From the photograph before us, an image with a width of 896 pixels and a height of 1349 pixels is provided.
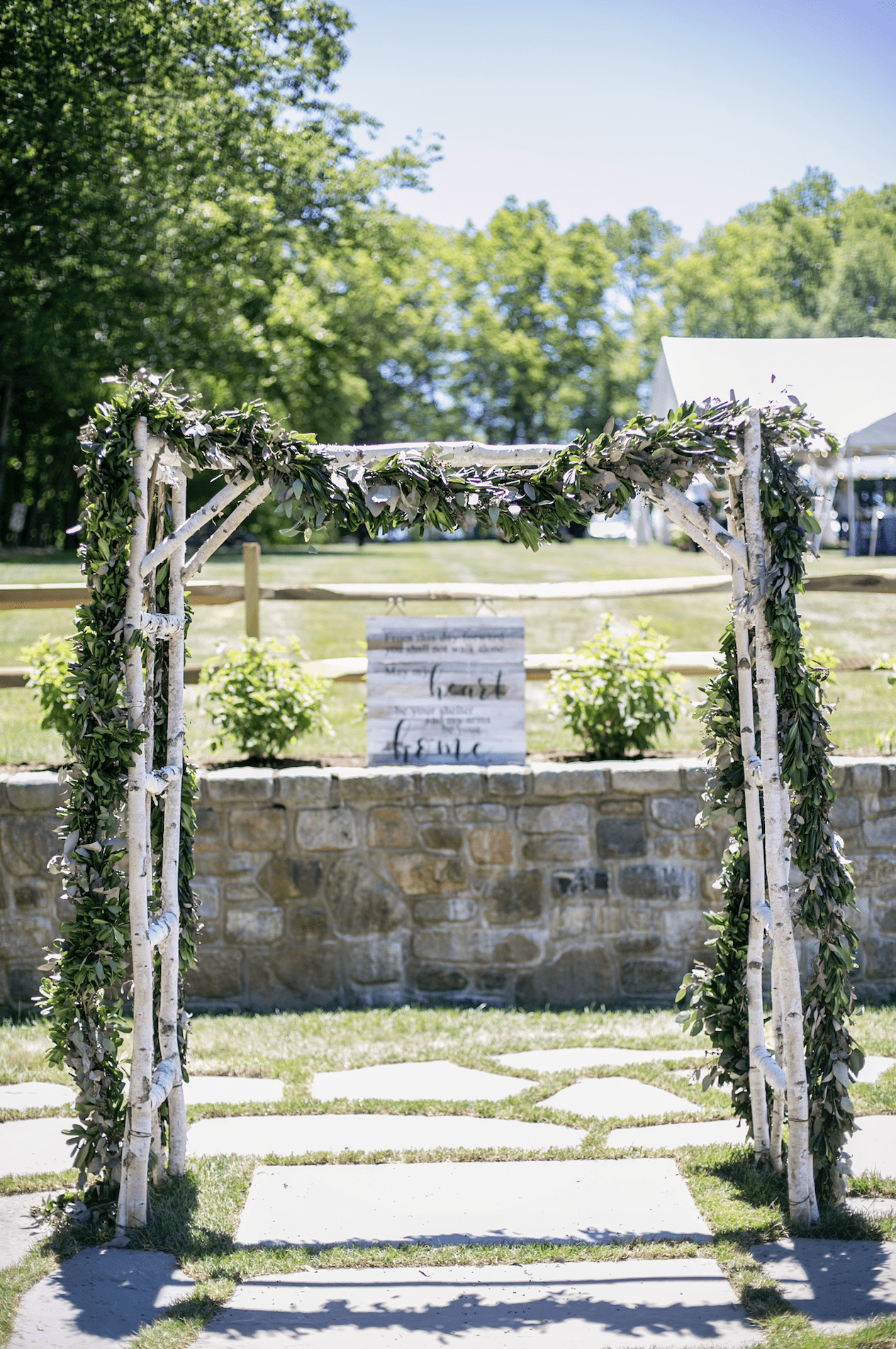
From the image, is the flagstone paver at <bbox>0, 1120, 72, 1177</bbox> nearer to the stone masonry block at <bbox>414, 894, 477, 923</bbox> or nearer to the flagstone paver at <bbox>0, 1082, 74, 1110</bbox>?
the flagstone paver at <bbox>0, 1082, 74, 1110</bbox>

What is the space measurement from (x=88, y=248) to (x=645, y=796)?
14.5m

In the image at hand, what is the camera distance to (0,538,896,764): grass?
734 cm

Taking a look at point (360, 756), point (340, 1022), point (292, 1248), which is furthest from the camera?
point (360, 756)

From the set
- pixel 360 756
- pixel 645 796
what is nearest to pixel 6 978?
pixel 360 756

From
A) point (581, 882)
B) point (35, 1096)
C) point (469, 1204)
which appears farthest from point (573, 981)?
point (35, 1096)

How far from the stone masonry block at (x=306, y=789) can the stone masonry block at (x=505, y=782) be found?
2.39ft

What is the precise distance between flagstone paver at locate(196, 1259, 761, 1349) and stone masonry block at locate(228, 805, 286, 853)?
7.56ft

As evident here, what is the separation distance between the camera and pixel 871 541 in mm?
15125

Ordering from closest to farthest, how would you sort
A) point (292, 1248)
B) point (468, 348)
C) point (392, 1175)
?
point (292, 1248), point (392, 1175), point (468, 348)

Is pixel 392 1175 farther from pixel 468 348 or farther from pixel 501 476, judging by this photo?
pixel 468 348

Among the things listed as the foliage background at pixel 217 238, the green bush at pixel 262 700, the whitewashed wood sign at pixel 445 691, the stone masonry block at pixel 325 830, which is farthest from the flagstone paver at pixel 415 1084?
the foliage background at pixel 217 238

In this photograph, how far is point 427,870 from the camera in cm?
510

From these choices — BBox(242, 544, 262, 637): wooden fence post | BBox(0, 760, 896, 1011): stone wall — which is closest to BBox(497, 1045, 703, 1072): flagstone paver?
BBox(0, 760, 896, 1011): stone wall

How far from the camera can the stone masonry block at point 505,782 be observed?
16.6ft
